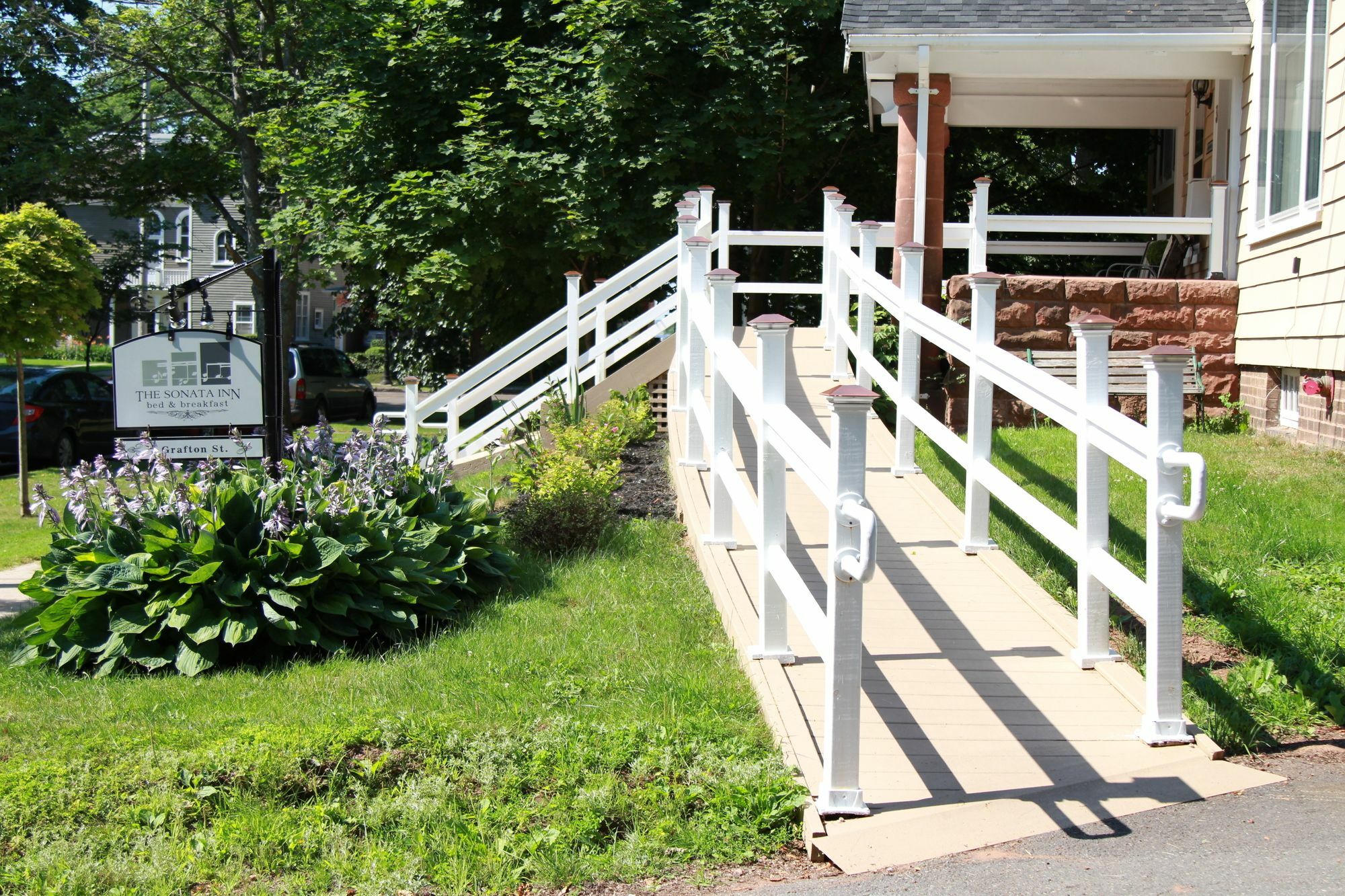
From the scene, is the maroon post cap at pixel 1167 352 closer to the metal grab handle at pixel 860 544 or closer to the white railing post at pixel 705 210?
the metal grab handle at pixel 860 544

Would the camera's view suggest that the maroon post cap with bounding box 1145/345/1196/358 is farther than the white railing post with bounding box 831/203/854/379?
No

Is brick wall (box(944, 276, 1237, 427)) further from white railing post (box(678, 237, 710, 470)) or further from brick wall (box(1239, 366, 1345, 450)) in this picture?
white railing post (box(678, 237, 710, 470))

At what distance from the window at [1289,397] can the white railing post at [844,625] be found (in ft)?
23.5

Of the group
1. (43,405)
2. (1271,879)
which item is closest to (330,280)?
(43,405)

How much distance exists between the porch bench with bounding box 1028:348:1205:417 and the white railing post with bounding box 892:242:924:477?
2402 millimetres

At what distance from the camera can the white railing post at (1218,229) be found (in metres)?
11.2

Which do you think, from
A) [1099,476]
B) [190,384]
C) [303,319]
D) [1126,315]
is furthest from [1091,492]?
[303,319]

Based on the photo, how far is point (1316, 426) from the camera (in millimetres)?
9109

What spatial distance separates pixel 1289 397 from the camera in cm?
984

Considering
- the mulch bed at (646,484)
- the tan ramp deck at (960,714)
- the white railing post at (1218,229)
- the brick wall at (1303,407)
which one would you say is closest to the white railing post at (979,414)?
the tan ramp deck at (960,714)

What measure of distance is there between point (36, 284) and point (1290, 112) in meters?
12.4

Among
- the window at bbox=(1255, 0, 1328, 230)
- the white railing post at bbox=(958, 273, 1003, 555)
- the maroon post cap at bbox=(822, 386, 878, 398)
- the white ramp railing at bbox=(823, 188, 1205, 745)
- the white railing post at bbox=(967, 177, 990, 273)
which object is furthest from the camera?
the white railing post at bbox=(967, 177, 990, 273)

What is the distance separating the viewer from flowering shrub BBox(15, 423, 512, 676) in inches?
235

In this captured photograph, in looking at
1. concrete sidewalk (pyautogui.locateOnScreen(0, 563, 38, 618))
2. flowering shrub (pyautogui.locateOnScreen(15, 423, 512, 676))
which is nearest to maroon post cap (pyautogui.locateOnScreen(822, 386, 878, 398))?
flowering shrub (pyautogui.locateOnScreen(15, 423, 512, 676))
